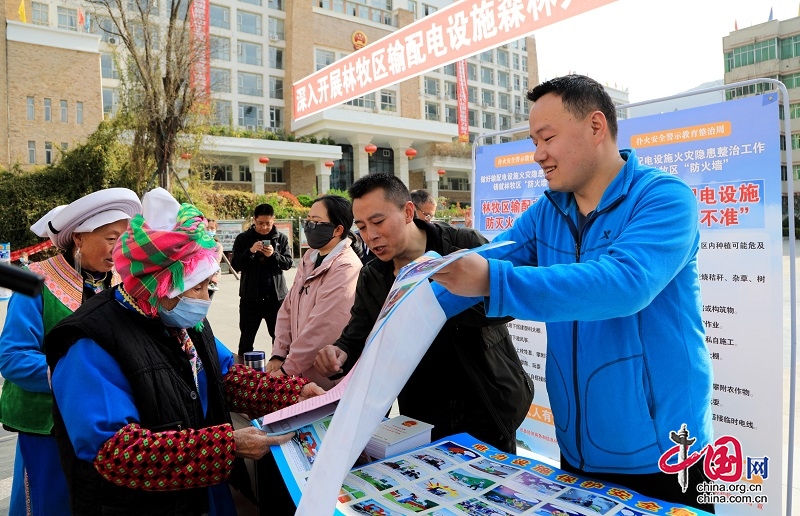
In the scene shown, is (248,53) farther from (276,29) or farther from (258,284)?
(258,284)

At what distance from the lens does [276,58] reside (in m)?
32.2

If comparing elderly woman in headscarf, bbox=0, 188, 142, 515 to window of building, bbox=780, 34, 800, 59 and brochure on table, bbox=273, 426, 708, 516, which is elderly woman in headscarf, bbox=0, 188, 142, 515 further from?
window of building, bbox=780, 34, 800, 59

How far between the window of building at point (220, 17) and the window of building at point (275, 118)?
4.96m

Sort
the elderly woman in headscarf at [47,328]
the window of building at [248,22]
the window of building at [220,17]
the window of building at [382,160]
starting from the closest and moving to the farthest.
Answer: the elderly woman in headscarf at [47,328] → the window of building at [220,17] → the window of building at [248,22] → the window of building at [382,160]

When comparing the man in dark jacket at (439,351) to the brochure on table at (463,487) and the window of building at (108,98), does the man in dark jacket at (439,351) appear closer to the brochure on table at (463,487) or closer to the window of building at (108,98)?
the brochure on table at (463,487)

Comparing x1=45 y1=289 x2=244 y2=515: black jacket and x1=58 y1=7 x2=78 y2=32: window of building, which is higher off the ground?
x1=58 y1=7 x2=78 y2=32: window of building

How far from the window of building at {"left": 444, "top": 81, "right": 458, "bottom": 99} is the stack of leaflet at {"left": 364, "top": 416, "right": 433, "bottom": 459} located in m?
39.9

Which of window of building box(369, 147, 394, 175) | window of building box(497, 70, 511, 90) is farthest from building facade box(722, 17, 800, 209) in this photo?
window of building box(369, 147, 394, 175)

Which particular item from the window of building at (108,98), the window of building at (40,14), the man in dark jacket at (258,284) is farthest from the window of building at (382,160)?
the man in dark jacket at (258,284)

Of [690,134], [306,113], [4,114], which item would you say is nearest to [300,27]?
[4,114]

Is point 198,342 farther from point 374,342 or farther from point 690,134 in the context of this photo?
point 690,134

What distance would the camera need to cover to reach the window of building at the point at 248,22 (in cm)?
3072

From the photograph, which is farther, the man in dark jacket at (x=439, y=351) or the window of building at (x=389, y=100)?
the window of building at (x=389, y=100)

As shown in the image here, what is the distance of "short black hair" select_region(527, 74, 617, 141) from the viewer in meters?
1.22
